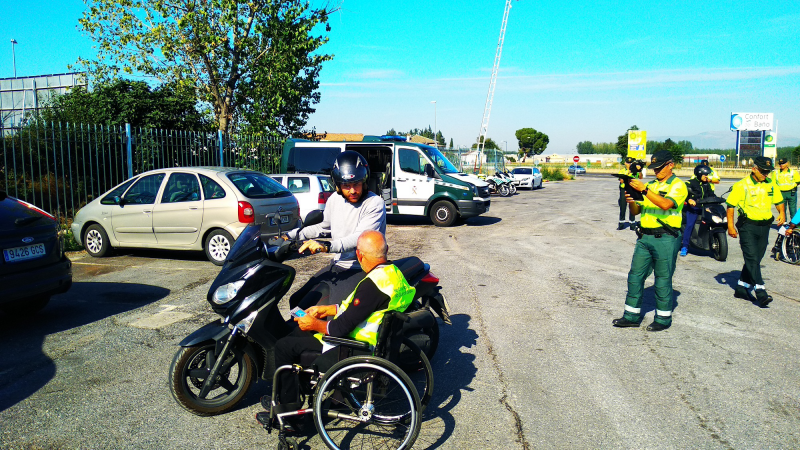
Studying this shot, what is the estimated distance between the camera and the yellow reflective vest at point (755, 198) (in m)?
6.71

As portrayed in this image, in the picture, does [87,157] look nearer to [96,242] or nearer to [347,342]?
[96,242]

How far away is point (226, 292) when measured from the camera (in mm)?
3330

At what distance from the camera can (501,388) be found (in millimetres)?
4191

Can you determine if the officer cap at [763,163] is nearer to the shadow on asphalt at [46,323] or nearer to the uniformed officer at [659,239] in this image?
the uniformed officer at [659,239]

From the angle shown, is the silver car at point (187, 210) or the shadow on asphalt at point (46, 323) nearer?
the shadow on asphalt at point (46, 323)

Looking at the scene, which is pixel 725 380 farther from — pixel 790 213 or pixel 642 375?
pixel 790 213

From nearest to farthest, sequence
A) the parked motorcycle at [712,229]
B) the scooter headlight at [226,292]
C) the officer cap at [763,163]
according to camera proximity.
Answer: the scooter headlight at [226,292] < the officer cap at [763,163] < the parked motorcycle at [712,229]

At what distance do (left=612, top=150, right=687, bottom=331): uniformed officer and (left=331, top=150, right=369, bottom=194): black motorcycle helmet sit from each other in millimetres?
3040

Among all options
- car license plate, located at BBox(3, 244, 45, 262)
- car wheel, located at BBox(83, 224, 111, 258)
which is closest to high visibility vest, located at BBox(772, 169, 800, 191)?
car license plate, located at BBox(3, 244, 45, 262)

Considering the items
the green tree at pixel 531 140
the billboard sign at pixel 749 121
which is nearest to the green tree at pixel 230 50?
the billboard sign at pixel 749 121

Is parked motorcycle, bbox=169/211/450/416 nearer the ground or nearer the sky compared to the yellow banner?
nearer the ground

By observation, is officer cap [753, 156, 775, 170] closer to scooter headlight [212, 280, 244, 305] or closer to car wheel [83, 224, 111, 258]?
scooter headlight [212, 280, 244, 305]

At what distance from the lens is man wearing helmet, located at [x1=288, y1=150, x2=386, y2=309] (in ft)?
12.5

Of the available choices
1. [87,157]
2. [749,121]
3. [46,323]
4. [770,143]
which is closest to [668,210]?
[46,323]
